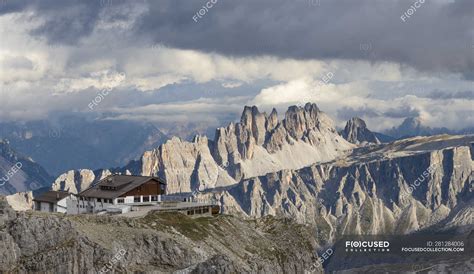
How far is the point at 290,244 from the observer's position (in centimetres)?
16425

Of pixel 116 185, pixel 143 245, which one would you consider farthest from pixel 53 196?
pixel 143 245

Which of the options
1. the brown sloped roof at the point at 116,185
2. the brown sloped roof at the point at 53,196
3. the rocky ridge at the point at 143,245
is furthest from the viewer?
the brown sloped roof at the point at 53,196

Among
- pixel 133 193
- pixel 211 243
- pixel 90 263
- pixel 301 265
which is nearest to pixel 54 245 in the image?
pixel 90 263

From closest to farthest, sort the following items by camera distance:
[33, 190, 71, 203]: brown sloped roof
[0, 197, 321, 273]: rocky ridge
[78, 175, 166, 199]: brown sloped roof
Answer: [0, 197, 321, 273]: rocky ridge
[78, 175, 166, 199]: brown sloped roof
[33, 190, 71, 203]: brown sloped roof

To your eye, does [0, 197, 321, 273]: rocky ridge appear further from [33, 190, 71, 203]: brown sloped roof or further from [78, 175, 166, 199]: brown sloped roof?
[33, 190, 71, 203]: brown sloped roof

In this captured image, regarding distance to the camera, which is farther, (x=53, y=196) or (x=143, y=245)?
(x=53, y=196)

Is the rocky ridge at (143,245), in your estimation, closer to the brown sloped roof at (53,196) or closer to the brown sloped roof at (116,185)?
the brown sloped roof at (116,185)

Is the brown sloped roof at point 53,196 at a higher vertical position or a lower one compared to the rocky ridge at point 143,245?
higher

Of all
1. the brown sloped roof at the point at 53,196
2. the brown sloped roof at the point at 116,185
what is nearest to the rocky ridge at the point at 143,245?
the brown sloped roof at the point at 116,185

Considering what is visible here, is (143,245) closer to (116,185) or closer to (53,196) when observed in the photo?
(116,185)

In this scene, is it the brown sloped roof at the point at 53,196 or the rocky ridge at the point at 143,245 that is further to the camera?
the brown sloped roof at the point at 53,196

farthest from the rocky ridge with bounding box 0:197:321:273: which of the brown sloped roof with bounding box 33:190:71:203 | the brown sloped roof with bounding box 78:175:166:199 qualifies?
the brown sloped roof with bounding box 33:190:71:203

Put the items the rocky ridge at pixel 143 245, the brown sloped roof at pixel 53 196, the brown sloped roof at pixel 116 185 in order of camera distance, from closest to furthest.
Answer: the rocky ridge at pixel 143 245, the brown sloped roof at pixel 116 185, the brown sloped roof at pixel 53 196

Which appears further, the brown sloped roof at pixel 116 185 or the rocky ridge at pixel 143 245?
the brown sloped roof at pixel 116 185
